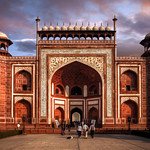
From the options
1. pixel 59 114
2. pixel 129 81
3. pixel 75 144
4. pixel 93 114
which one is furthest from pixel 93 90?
pixel 75 144

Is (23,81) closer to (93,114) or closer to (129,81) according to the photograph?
(93,114)

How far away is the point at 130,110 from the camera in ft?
124

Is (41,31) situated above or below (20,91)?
above

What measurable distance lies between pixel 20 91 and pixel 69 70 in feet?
18.6

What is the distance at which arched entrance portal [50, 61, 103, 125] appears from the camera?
128 ft

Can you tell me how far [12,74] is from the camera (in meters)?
37.5

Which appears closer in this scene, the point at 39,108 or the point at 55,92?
the point at 39,108

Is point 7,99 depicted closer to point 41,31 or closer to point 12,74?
point 12,74

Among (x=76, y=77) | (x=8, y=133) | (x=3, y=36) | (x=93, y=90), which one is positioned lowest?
(x=8, y=133)

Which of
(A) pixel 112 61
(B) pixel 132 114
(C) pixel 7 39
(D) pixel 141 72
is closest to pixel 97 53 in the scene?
(A) pixel 112 61

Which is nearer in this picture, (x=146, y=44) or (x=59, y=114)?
(x=146, y=44)

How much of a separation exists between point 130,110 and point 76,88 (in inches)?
272

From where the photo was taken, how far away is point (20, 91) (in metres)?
37.7

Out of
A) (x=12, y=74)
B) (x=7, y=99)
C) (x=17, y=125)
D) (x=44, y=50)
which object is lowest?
(x=17, y=125)
